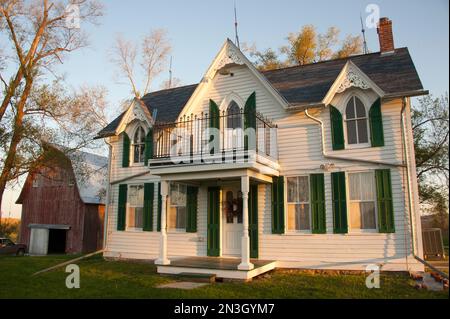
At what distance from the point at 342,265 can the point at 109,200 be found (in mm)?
9473

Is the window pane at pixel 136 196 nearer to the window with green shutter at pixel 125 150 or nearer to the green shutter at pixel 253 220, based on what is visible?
the window with green shutter at pixel 125 150

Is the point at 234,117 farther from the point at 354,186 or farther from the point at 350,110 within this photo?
the point at 354,186

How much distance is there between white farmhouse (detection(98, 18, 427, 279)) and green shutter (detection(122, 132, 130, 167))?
0.78 meters

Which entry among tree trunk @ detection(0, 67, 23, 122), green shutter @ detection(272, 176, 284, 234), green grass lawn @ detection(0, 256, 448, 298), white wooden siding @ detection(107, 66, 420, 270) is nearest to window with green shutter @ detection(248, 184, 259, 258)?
white wooden siding @ detection(107, 66, 420, 270)

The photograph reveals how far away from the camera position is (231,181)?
13.0 metres

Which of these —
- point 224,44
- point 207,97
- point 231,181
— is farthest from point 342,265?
point 224,44

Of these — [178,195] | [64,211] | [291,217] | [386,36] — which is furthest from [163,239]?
[64,211]

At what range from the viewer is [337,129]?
11.7 metres

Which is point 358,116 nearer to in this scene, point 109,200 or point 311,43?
point 109,200

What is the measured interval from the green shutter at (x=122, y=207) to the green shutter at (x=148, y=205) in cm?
108

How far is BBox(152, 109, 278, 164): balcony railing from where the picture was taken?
12.0 m

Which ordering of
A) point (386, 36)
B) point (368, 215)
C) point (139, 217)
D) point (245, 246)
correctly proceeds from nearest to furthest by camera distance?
point (245, 246), point (368, 215), point (386, 36), point (139, 217)

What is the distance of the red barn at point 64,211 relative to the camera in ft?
80.3

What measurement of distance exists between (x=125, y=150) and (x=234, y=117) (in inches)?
200
